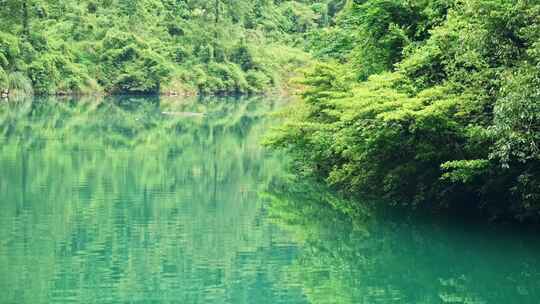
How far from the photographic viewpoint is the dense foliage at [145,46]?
74688 mm

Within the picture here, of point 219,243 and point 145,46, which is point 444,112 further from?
point 145,46

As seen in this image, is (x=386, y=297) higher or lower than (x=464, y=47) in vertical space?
lower

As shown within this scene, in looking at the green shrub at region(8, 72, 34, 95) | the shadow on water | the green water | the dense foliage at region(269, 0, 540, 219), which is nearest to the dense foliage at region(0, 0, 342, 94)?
the green shrub at region(8, 72, 34, 95)

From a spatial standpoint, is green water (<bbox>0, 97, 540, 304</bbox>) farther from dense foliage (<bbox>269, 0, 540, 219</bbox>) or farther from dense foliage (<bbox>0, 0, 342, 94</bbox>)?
dense foliage (<bbox>0, 0, 342, 94</bbox>)

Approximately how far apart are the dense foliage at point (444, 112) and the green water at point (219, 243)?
3.14ft

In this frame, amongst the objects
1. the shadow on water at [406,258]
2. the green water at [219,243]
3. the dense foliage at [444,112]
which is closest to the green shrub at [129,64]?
the green water at [219,243]

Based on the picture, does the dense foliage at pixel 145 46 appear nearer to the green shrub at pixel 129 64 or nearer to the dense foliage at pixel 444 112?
the green shrub at pixel 129 64

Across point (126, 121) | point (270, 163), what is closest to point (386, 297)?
point (270, 163)

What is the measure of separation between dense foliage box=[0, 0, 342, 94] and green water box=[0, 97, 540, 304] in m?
41.4

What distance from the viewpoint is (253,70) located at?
95812mm

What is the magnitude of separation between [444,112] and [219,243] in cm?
514

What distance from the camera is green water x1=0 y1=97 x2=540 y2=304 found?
15.1 metres

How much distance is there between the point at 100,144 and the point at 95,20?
47.7m

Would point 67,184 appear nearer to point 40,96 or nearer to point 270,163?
point 270,163
